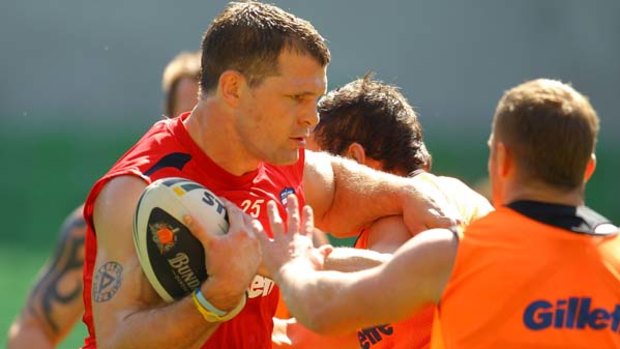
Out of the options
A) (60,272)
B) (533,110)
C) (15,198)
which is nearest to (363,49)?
(15,198)

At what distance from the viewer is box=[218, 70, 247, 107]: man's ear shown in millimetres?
5054

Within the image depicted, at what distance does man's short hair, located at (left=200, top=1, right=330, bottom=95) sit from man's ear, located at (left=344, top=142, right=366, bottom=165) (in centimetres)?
97

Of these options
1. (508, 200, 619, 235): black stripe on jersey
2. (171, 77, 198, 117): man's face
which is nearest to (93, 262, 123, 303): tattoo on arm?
(508, 200, 619, 235): black stripe on jersey

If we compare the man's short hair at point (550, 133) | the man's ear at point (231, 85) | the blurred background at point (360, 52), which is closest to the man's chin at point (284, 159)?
the man's ear at point (231, 85)

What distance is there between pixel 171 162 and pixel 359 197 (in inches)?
43.7

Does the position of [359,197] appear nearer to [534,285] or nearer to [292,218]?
[292,218]

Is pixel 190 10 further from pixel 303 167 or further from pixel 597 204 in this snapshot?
pixel 303 167

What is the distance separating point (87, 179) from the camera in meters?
16.9

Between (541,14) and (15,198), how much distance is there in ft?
30.8

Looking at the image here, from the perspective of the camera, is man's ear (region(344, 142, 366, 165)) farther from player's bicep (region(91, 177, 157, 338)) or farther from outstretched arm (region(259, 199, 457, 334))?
outstretched arm (region(259, 199, 457, 334))

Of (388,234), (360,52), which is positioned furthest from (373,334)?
(360,52)

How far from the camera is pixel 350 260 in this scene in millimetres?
4949

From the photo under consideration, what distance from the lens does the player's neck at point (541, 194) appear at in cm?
391

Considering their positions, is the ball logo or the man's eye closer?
the ball logo
